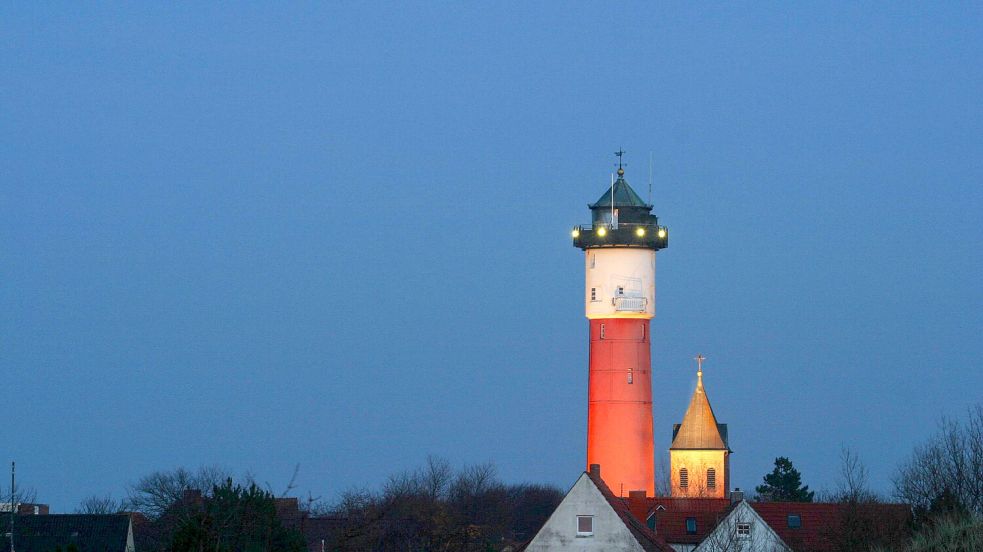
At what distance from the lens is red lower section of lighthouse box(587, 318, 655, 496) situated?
250 feet

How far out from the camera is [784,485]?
97.6 m

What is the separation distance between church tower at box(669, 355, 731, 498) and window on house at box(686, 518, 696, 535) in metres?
18.6

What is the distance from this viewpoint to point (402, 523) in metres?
55.8

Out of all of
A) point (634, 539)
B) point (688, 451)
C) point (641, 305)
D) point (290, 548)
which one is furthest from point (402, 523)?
point (688, 451)

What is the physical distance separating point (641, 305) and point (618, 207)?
538 centimetres

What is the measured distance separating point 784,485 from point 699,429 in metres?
14.3

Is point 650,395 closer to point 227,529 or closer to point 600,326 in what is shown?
point 600,326

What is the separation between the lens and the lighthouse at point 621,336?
250 feet

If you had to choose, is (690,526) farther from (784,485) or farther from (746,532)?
(784,485)

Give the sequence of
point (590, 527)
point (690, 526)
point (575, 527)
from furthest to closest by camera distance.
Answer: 1. point (690, 526)
2. point (575, 527)
3. point (590, 527)

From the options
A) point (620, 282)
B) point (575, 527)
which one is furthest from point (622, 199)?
point (575, 527)

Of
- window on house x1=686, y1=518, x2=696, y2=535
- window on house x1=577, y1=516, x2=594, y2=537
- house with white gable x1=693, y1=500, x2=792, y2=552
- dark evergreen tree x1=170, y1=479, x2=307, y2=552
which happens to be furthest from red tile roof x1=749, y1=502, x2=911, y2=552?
dark evergreen tree x1=170, y1=479, x2=307, y2=552

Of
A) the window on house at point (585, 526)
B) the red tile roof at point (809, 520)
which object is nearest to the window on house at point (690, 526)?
the red tile roof at point (809, 520)

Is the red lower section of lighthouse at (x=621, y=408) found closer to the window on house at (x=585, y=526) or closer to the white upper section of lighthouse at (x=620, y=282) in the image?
the white upper section of lighthouse at (x=620, y=282)
